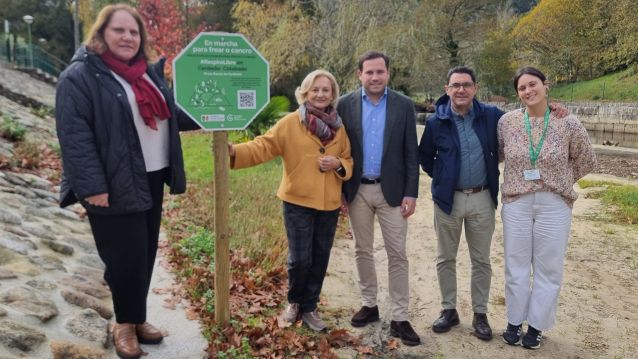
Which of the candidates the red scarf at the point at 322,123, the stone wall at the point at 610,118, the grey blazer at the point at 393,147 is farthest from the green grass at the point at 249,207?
the stone wall at the point at 610,118

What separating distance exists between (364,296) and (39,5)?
39.3 m

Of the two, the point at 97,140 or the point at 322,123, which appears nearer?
the point at 97,140

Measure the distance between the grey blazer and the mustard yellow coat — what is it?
0.10 meters

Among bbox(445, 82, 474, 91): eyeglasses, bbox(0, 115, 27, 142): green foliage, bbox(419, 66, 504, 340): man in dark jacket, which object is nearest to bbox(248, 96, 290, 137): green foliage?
bbox(0, 115, 27, 142): green foliage

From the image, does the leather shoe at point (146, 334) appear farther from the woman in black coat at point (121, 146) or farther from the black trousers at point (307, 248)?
the black trousers at point (307, 248)

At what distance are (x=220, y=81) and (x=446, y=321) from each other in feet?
8.35

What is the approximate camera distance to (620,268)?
5750mm

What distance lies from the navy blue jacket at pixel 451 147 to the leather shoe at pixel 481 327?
2.99 feet

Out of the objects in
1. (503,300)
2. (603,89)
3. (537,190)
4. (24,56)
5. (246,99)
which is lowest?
(503,300)

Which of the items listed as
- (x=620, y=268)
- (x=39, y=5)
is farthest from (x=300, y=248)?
(x=39, y=5)

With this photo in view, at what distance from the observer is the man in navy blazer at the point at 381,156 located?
3.68m

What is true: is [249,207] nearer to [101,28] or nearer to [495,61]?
[101,28]

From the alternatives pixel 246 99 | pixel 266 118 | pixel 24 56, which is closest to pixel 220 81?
pixel 246 99

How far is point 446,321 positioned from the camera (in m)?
4.13
